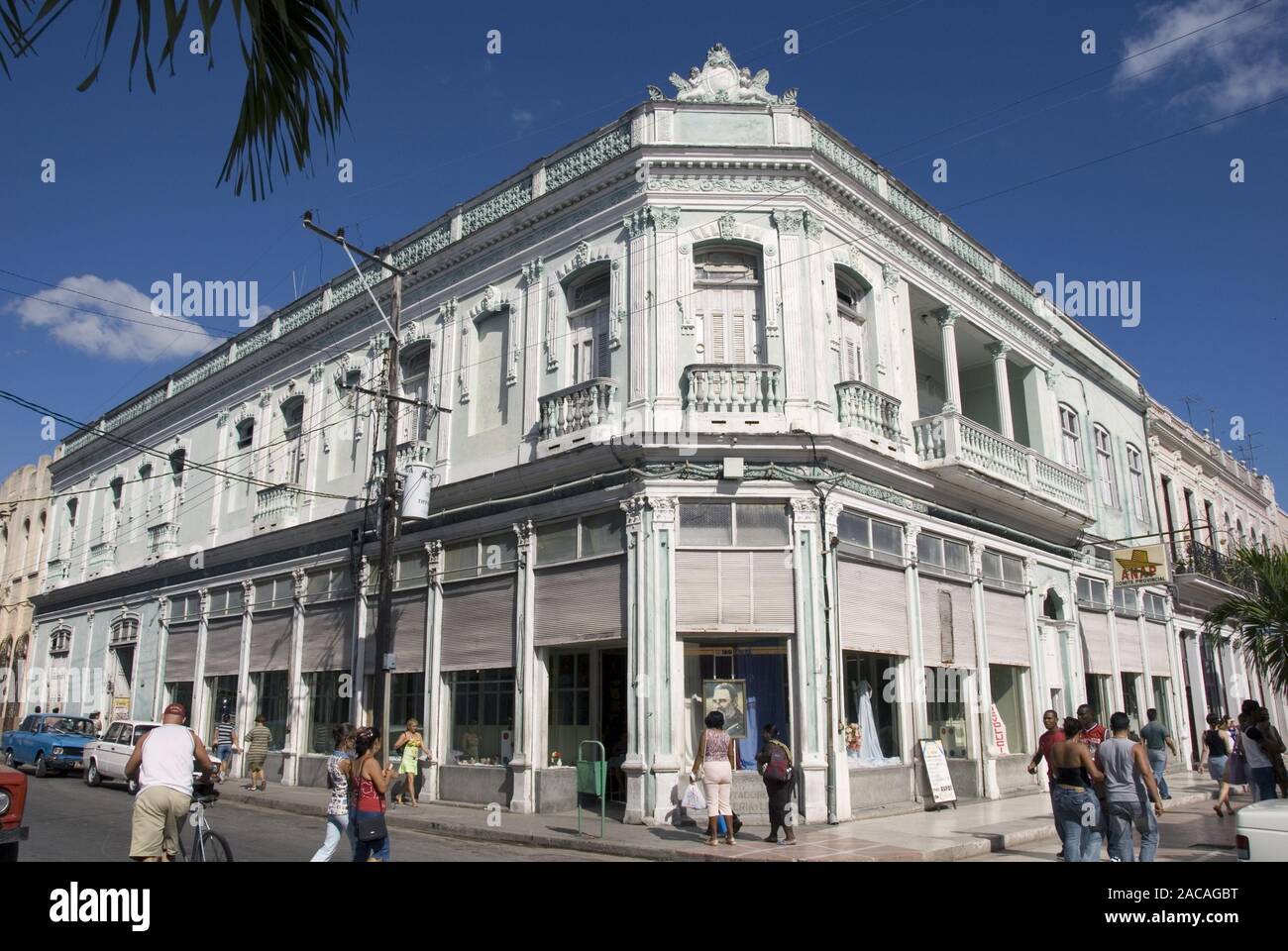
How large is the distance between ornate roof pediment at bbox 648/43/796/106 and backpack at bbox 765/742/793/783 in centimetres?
1122

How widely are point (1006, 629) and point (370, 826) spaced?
1571cm

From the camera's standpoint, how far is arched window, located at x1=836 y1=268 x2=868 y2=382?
18.0 metres

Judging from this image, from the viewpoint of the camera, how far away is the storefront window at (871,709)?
16266 millimetres

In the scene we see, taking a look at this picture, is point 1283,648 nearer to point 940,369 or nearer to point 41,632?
point 940,369

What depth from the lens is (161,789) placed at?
26.9 ft

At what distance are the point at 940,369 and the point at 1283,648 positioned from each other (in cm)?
948

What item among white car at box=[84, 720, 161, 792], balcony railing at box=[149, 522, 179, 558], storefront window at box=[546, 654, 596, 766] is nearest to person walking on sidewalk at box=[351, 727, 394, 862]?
storefront window at box=[546, 654, 596, 766]

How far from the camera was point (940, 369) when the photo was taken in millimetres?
23641

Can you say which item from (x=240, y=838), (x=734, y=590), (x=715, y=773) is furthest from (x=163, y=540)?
(x=715, y=773)

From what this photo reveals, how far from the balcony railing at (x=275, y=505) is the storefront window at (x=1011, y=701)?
54.6ft

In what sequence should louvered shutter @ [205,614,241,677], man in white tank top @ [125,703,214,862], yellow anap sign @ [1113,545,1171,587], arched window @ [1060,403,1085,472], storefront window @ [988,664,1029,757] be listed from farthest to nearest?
louvered shutter @ [205,614,241,677], arched window @ [1060,403,1085,472], yellow anap sign @ [1113,545,1171,587], storefront window @ [988,664,1029,757], man in white tank top @ [125,703,214,862]

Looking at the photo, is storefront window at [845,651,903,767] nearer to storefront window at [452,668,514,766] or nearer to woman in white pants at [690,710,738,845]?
woman in white pants at [690,710,738,845]
